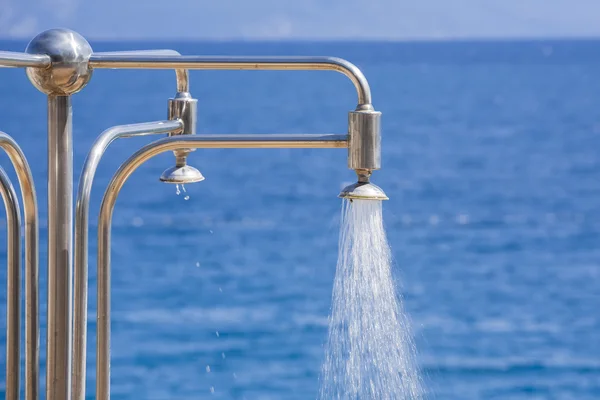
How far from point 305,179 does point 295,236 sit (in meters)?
5.96

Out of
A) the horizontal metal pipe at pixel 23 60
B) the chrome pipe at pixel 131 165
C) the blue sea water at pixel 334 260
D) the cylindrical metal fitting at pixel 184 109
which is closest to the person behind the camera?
the horizontal metal pipe at pixel 23 60

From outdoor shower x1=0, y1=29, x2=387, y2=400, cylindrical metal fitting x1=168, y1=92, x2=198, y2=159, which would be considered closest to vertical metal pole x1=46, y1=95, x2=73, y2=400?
outdoor shower x1=0, y1=29, x2=387, y2=400

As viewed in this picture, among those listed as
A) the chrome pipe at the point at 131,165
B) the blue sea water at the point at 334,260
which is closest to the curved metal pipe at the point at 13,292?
the chrome pipe at the point at 131,165

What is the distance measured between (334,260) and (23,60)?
1089 cm

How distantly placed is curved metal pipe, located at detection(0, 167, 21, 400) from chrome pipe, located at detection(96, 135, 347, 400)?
0.11 m

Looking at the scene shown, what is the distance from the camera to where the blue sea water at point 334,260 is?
317 inches

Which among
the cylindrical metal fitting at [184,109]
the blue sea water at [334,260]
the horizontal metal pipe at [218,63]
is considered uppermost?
the blue sea water at [334,260]

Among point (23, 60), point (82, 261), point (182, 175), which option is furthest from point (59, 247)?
point (182, 175)

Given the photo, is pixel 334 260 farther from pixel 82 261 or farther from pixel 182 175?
pixel 82 261

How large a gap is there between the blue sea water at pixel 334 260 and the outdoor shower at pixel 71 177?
314mm

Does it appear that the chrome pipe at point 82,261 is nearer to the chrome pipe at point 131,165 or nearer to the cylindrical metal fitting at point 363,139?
the chrome pipe at point 131,165

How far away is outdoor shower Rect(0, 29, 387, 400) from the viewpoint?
118cm

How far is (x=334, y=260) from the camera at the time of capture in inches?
470

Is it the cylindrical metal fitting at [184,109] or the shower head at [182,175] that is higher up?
the cylindrical metal fitting at [184,109]
